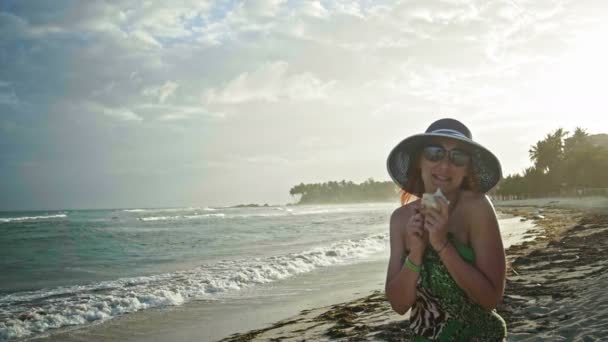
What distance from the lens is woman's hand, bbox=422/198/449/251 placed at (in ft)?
6.66

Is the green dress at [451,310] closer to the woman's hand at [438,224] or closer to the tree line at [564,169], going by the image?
the woman's hand at [438,224]

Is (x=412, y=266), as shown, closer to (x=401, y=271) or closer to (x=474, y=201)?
(x=401, y=271)

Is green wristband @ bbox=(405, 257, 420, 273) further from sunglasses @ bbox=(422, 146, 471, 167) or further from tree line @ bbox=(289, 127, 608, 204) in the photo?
tree line @ bbox=(289, 127, 608, 204)

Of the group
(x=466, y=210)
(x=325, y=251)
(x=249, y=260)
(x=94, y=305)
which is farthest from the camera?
(x=325, y=251)

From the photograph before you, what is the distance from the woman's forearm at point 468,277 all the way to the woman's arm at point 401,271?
0.46ft

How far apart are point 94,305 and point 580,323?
8798mm

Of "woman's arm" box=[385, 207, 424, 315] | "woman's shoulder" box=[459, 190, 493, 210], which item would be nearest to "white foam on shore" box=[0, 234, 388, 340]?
"woman's arm" box=[385, 207, 424, 315]

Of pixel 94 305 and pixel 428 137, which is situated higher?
pixel 428 137

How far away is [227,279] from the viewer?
11.4 meters

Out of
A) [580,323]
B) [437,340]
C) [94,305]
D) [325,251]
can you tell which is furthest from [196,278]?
[437,340]

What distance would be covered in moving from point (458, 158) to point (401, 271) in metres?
0.74

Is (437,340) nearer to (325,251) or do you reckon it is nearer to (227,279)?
(227,279)

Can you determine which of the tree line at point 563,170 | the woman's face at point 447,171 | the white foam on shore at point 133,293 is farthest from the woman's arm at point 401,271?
the tree line at point 563,170

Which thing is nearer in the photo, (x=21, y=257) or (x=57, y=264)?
(x=57, y=264)
